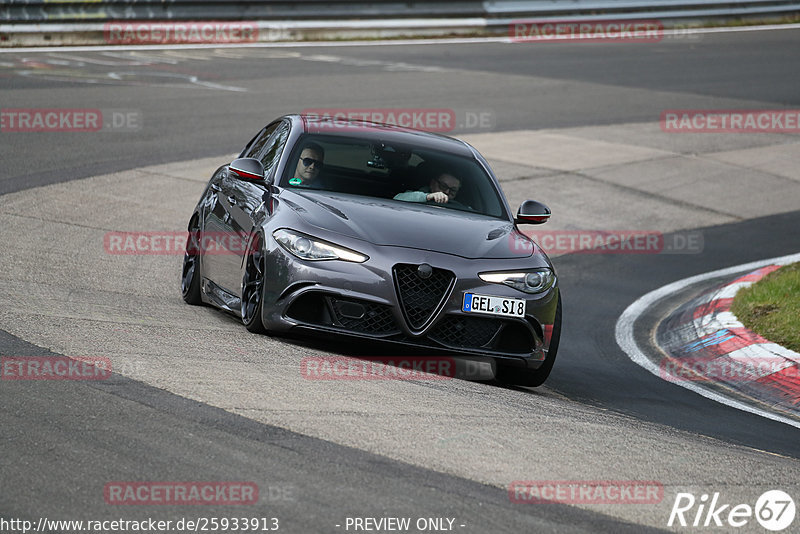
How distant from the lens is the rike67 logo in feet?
16.4

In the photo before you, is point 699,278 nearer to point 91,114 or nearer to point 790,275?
point 790,275

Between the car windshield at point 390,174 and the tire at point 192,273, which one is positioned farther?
the tire at point 192,273

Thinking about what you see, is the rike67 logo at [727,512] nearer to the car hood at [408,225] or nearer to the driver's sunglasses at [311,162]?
the car hood at [408,225]

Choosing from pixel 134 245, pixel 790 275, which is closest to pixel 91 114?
pixel 134 245

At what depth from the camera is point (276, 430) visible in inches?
215

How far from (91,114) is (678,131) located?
10.0m

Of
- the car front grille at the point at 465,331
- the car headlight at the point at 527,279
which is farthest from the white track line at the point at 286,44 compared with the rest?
the car front grille at the point at 465,331

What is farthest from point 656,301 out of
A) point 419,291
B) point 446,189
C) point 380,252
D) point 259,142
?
point 380,252

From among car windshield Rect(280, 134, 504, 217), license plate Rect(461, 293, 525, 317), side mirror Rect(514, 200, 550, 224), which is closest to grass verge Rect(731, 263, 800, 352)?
side mirror Rect(514, 200, 550, 224)

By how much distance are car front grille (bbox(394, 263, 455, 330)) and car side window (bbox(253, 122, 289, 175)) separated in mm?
1918

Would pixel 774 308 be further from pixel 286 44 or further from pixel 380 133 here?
pixel 286 44

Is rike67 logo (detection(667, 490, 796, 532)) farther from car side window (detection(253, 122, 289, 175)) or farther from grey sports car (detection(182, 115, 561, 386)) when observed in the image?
car side window (detection(253, 122, 289, 175))

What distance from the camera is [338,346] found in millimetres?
7961

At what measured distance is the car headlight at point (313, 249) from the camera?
7.32 meters
